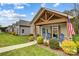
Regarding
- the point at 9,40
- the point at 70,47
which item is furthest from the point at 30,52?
the point at 70,47

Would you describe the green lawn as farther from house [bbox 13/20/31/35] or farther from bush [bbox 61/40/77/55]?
bush [bbox 61/40/77/55]

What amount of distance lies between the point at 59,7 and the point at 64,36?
0.79m

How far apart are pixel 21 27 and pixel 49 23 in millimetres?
780

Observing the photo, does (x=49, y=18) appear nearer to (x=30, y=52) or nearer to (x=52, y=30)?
(x=52, y=30)

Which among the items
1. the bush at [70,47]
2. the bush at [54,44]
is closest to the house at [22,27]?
the bush at [54,44]

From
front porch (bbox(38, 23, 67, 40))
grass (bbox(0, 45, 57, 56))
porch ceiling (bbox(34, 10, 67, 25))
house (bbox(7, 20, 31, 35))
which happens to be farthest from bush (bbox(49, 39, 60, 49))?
house (bbox(7, 20, 31, 35))

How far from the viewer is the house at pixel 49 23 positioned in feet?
13.1

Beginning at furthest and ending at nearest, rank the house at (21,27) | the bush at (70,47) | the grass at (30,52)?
the house at (21,27) < the grass at (30,52) < the bush at (70,47)

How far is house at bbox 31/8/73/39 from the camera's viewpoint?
13.1 ft

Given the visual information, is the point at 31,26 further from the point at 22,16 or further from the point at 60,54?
the point at 60,54

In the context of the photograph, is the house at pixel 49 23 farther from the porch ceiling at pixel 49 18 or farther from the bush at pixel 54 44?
the bush at pixel 54 44

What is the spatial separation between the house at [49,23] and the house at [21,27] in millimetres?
167

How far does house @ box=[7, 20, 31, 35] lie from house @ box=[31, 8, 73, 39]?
167mm

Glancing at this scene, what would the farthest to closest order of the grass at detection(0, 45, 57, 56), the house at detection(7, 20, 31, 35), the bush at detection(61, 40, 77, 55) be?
the house at detection(7, 20, 31, 35) → the grass at detection(0, 45, 57, 56) → the bush at detection(61, 40, 77, 55)
